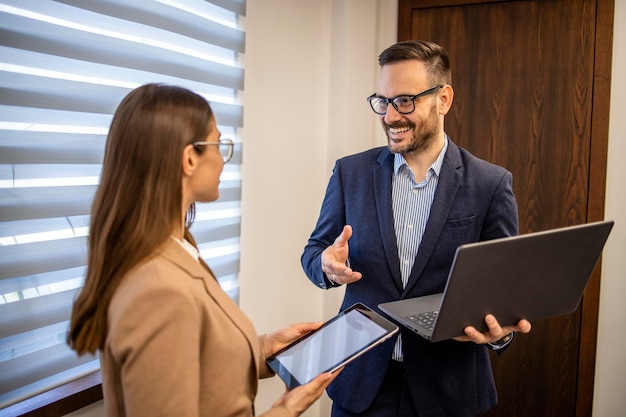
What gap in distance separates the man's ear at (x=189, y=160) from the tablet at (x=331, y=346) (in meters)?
0.47

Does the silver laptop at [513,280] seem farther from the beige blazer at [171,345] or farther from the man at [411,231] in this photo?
the beige blazer at [171,345]

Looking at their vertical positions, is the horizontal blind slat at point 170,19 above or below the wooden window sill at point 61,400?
above

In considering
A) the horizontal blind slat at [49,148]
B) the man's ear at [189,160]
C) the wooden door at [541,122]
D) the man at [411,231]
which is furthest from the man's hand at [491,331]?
the wooden door at [541,122]

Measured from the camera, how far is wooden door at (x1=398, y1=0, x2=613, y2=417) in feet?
6.91

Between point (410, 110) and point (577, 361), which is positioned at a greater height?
point (410, 110)

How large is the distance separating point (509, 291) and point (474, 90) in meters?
1.49

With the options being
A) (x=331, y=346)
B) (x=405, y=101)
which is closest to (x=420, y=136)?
(x=405, y=101)

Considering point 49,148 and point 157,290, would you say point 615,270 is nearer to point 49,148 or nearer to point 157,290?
point 157,290

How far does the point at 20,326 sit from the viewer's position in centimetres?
129

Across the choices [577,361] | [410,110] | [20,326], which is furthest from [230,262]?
[577,361]

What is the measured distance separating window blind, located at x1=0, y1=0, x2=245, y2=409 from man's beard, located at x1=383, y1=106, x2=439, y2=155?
0.81m

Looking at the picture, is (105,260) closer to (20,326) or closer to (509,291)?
(20,326)

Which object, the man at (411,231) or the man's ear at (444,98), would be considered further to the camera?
the man's ear at (444,98)

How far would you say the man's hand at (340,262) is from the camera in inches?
49.0
